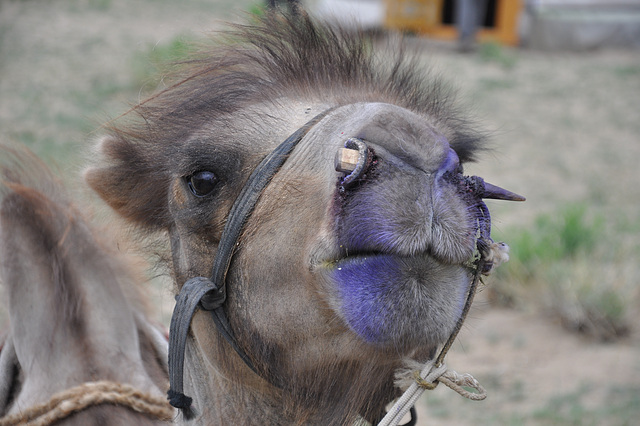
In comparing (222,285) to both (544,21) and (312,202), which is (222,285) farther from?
(544,21)

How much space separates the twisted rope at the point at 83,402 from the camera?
7.75ft

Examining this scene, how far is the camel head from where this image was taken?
158 cm

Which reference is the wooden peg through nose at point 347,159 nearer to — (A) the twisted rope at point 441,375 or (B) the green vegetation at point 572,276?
(A) the twisted rope at point 441,375

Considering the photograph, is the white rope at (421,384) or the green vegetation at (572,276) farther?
the green vegetation at (572,276)

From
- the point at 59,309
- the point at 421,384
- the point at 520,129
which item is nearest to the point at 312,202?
the point at 421,384

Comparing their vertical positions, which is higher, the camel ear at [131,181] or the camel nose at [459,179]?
the camel nose at [459,179]

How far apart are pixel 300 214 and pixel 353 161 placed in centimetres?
24

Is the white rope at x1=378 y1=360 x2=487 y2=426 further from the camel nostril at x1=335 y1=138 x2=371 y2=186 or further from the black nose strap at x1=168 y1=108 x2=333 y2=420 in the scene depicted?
the camel nostril at x1=335 y1=138 x2=371 y2=186

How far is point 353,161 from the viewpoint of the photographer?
1.58m

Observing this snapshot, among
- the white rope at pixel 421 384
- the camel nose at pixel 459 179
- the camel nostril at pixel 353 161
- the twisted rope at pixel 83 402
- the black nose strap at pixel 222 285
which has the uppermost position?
the camel nostril at pixel 353 161

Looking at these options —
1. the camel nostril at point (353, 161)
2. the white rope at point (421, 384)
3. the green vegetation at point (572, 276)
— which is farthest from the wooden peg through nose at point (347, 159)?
the green vegetation at point (572, 276)

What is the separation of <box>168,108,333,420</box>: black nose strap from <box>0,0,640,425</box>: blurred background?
713 millimetres

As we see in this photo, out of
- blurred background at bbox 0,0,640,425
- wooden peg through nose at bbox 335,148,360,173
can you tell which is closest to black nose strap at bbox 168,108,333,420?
wooden peg through nose at bbox 335,148,360,173

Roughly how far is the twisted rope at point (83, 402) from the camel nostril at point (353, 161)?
4.46ft
